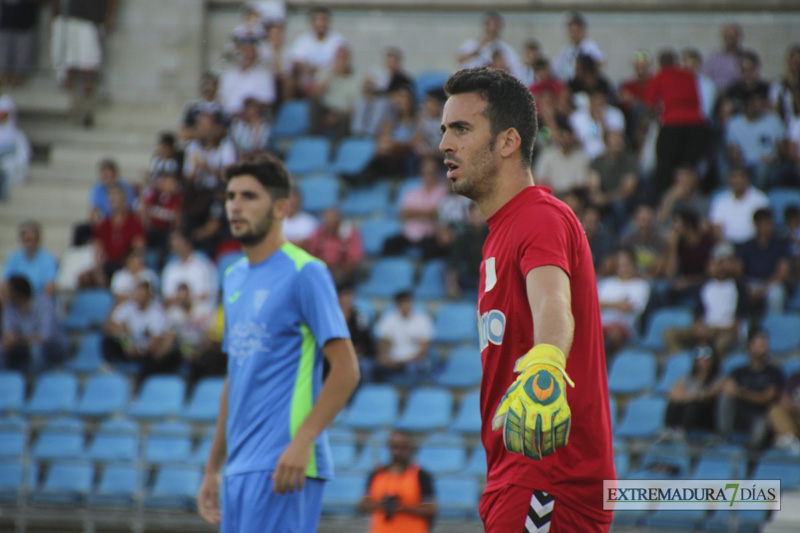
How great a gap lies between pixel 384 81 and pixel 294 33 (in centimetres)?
302

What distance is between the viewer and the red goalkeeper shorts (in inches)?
131

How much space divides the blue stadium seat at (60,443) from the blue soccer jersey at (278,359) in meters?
7.21

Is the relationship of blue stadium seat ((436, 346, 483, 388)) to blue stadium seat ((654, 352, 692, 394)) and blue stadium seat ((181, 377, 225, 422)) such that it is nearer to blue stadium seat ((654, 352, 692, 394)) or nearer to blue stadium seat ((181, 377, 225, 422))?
blue stadium seat ((654, 352, 692, 394))

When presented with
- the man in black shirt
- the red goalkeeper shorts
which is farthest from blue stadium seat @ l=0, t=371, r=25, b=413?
the red goalkeeper shorts

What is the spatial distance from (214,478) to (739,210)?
912 cm

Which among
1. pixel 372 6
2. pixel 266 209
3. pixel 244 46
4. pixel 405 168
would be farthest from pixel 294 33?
pixel 266 209

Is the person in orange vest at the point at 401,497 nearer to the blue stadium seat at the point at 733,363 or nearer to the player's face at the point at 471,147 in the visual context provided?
the blue stadium seat at the point at 733,363

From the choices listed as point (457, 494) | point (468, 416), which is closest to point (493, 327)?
point (457, 494)

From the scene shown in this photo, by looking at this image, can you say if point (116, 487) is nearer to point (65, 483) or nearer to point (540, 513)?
point (65, 483)

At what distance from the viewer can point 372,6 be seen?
60.1 feet

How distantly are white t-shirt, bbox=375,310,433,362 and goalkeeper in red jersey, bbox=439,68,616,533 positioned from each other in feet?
27.9

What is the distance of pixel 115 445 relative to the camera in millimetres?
11727

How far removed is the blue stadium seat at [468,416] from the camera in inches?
437

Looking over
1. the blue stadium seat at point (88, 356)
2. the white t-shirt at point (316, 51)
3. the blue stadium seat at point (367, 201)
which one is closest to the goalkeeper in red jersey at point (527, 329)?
the blue stadium seat at point (88, 356)
